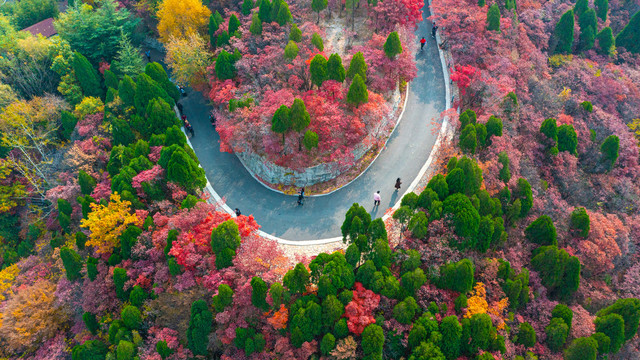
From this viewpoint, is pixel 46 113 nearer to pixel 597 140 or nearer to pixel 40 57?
pixel 40 57

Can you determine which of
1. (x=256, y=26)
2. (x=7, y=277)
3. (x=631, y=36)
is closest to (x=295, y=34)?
(x=256, y=26)

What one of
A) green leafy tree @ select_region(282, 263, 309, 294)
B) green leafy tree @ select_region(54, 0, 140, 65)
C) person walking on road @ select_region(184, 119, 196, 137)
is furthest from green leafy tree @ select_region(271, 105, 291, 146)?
green leafy tree @ select_region(54, 0, 140, 65)

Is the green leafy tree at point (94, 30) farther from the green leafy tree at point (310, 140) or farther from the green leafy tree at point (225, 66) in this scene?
the green leafy tree at point (310, 140)

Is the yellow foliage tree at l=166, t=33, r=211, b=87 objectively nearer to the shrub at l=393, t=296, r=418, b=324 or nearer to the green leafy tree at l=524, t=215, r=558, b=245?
the shrub at l=393, t=296, r=418, b=324

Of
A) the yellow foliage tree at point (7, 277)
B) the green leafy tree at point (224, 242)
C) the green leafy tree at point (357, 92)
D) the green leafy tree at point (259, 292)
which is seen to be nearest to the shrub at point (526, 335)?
the green leafy tree at point (259, 292)

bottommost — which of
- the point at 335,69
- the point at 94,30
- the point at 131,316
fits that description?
the point at 131,316

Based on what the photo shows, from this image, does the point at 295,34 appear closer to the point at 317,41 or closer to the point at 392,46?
the point at 317,41
